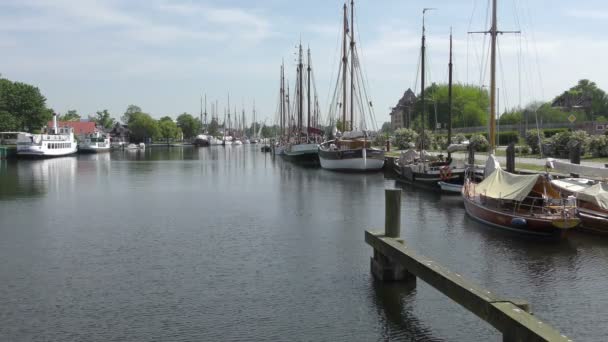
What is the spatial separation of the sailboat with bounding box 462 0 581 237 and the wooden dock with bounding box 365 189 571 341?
9982 mm

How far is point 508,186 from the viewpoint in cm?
2820

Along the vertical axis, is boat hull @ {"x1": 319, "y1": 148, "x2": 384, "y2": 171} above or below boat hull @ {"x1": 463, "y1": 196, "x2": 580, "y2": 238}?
above

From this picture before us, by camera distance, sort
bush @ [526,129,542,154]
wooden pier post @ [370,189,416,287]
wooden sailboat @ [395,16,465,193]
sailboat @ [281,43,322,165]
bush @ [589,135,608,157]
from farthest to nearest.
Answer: sailboat @ [281,43,322,165] → bush @ [526,129,542,154] → bush @ [589,135,608,157] → wooden sailboat @ [395,16,465,193] → wooden pier post @ [370,189,416,287]

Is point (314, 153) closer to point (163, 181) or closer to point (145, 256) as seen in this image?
point (163, 181)

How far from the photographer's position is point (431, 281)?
13.9 meters

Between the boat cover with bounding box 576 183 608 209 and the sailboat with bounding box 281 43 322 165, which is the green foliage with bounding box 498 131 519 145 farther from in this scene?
the boat cover with bounding box 576 183 608 209

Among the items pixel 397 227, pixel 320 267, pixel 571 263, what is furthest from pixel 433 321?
pixel 571 263

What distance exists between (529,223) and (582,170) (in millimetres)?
9387

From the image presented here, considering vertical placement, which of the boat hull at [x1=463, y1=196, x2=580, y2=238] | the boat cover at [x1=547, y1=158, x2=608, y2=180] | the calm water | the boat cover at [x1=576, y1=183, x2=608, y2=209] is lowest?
the calm water

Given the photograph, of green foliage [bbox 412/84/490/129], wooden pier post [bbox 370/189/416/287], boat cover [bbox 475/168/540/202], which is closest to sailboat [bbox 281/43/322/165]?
green foliage [bbox 412/84/490/129]

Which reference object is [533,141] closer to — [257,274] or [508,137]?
[508,137]

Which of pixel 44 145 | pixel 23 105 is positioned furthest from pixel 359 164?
pixel 23 105

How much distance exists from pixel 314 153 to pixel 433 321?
7097 cm

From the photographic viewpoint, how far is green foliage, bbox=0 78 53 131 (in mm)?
124625
